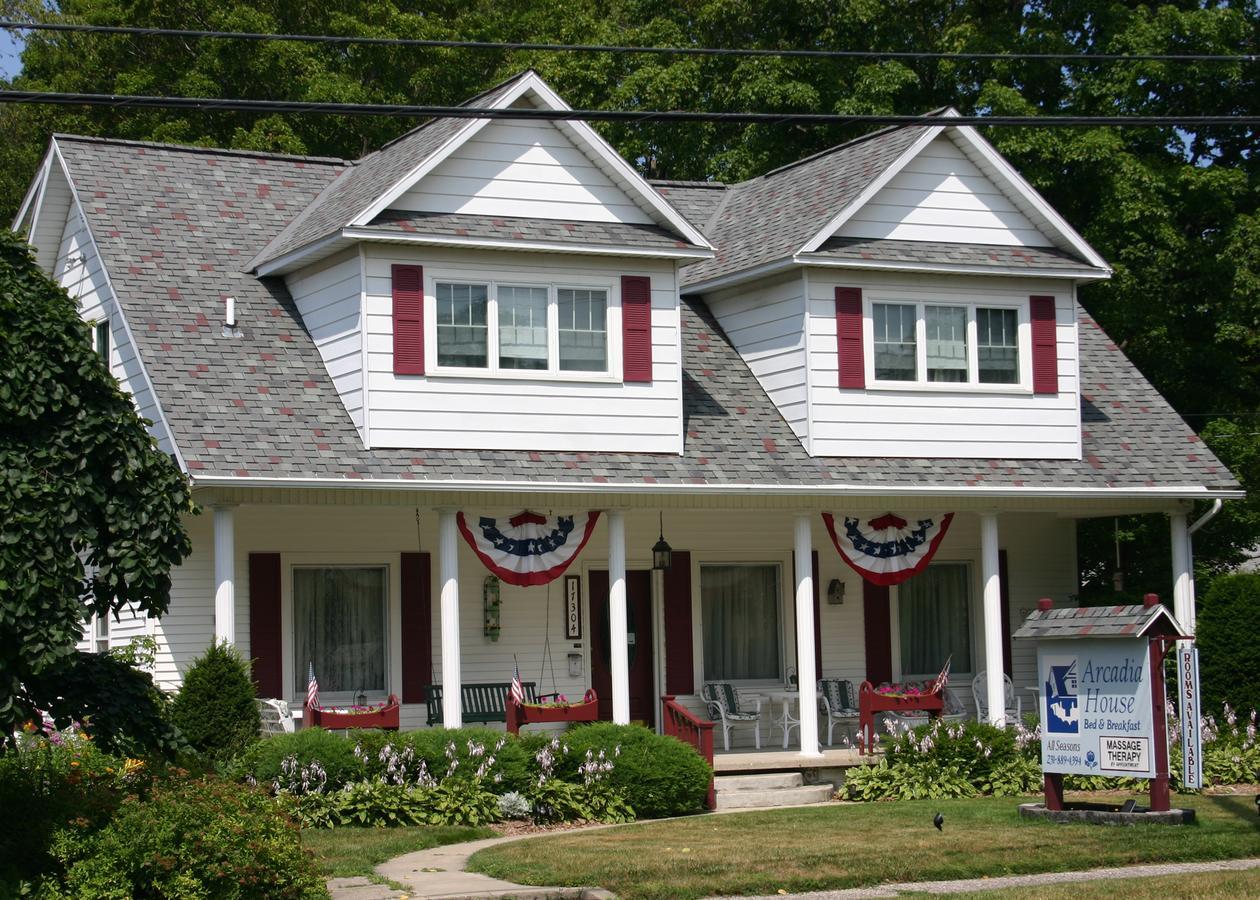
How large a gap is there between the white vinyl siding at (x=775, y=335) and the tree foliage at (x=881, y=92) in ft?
28.3

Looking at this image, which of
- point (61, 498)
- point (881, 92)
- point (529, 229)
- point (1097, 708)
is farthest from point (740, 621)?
point (61, 498)

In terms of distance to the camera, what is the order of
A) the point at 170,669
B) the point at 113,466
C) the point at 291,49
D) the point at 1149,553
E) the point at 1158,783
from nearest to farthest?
the point at 113,466 → the point at 1158,783 → the point at 170,669 → the point at 1149,553 → the point at 291,49

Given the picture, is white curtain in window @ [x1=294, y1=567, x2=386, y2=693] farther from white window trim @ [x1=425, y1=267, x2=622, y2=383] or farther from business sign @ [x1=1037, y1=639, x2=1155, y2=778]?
business sign @ [x1=1037, y1=639, x2=1155, y2=778]

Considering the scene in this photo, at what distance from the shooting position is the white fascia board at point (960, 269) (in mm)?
20750

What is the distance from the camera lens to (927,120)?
1559 cm

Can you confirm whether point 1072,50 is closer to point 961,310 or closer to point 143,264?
point 961,310

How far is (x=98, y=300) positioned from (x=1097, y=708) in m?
12.4

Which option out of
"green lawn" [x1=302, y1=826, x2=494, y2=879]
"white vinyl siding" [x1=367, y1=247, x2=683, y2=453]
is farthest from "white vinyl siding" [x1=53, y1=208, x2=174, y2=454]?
"green lawn" [x1=302, y1=826, x2=494, y2=879]

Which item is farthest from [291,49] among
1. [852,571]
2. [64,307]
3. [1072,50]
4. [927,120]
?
[64,307]

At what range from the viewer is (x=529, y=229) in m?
19.6

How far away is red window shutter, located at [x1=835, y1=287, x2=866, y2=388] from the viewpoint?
21062 millimetres

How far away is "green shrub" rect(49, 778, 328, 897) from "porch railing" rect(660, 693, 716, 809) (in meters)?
7.34

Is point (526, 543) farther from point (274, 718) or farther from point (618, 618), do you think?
point (274, 718)

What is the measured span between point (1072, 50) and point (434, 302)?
16.1 m
